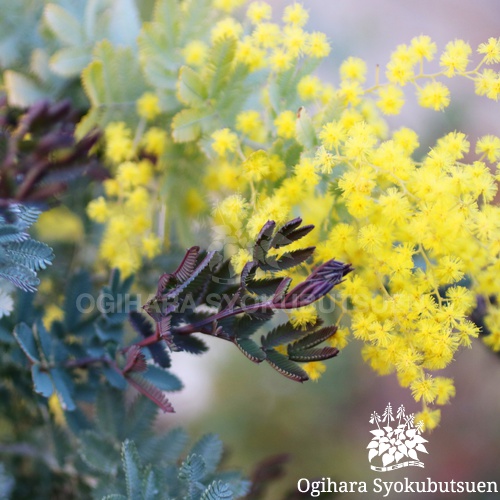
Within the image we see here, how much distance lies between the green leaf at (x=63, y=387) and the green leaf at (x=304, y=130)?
33 cm

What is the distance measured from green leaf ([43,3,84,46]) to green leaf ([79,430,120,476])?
455 mm

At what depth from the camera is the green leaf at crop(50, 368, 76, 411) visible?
1.82 ft

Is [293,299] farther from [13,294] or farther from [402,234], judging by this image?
[13,294]

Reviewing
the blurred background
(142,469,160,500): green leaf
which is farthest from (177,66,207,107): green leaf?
the blurred background

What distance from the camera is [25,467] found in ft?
2.38

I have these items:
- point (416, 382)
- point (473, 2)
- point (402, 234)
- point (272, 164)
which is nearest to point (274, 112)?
point (272, 164)

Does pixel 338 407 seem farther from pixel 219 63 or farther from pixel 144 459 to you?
pixel 219 63

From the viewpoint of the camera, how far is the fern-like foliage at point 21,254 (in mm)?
474

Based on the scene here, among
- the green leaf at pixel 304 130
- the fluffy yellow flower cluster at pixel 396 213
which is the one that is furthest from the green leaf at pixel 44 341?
the green leaf at pixel 304 130

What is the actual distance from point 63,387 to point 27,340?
0.19ft

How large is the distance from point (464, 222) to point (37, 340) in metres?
0.43

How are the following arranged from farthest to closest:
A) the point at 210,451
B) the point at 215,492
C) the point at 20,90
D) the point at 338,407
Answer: the point at 338,407
the point at 20,90
the point at 210,451
the point at 215,492

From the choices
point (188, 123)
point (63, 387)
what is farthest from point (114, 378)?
point (188, 123)

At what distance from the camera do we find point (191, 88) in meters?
0.60
